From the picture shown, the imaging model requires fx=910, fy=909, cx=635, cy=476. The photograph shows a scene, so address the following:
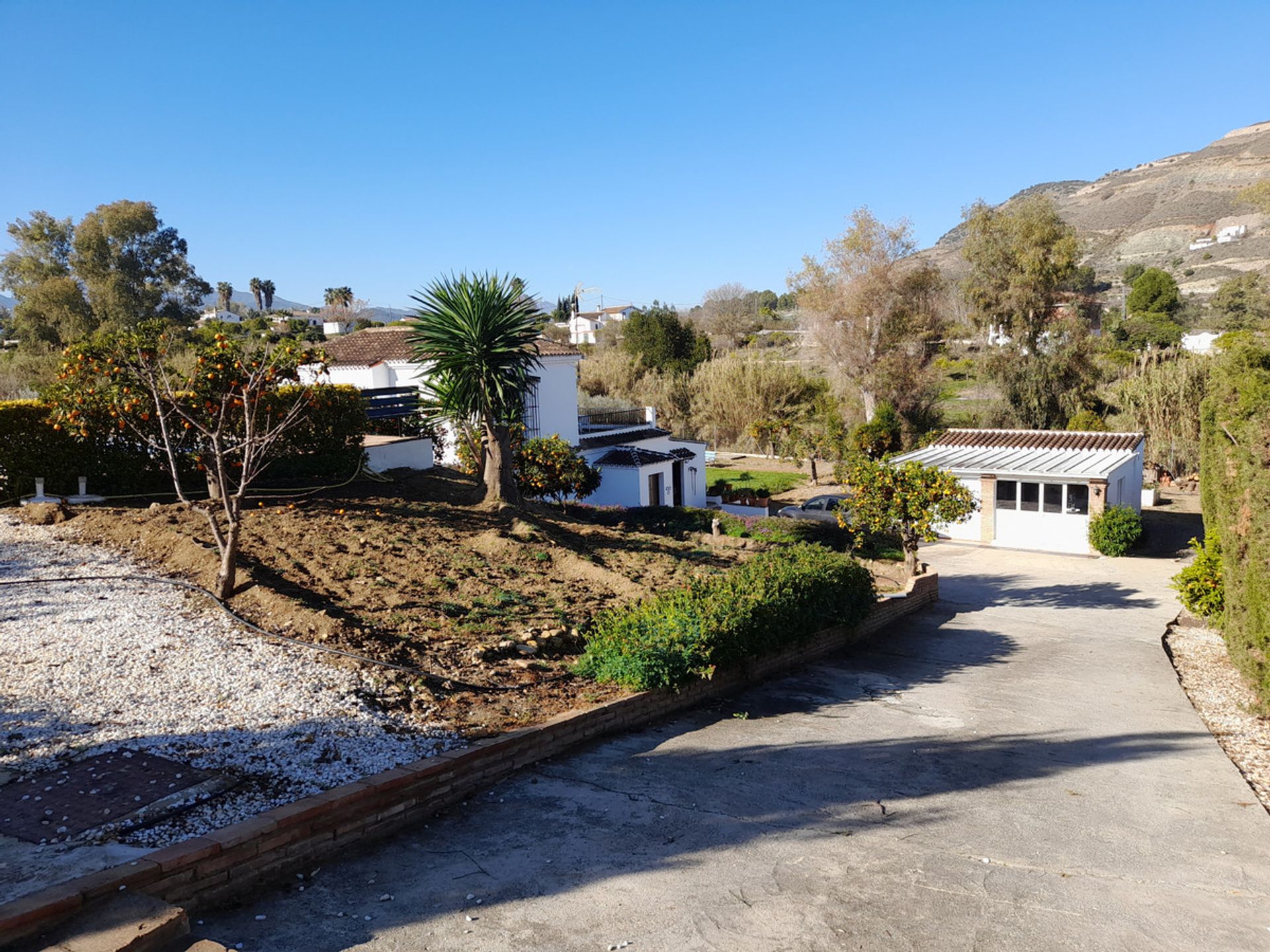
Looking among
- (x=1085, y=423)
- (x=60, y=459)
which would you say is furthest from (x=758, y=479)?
(x=60, y=459)

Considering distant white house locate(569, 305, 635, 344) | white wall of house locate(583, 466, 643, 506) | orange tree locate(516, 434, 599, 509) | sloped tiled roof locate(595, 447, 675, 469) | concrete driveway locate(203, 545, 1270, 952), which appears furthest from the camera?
distant white house locate(569, 305, 635, 344)

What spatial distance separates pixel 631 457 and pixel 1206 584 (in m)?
17.3

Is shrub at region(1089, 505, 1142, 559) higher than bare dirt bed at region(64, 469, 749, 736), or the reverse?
bare dirt bed at region(64, 469, 749, 736)

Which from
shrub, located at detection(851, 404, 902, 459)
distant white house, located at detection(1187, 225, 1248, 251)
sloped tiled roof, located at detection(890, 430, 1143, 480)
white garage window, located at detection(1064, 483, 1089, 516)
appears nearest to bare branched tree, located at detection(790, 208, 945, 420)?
shrub, located at detection(851, 404, 902, 459)

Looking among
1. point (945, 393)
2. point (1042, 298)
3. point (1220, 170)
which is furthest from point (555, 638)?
point (1220, 170)

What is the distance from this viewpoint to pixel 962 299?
148 ft

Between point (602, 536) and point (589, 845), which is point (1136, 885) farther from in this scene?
point (602, 536)

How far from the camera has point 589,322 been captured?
4205 inches

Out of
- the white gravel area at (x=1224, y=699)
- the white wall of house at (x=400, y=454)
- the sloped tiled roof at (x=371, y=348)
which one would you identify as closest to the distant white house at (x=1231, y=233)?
the sloped tiled roof at (x=371, y=348)

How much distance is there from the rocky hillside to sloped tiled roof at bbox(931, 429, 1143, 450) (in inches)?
A: 2364

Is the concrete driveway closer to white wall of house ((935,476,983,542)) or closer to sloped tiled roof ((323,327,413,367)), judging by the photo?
white wall of house ((935,476,983,542))

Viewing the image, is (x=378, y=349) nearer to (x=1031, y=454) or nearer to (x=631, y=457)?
(x=631, y=457)

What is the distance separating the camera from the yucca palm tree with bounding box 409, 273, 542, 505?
1498 cm

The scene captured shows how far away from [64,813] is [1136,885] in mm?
6968
